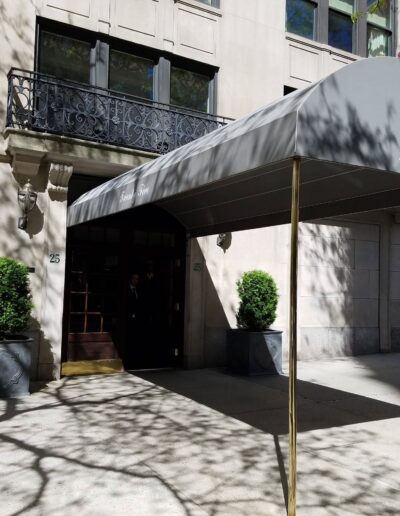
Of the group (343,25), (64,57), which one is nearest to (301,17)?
(343,25)

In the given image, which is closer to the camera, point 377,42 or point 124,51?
point 124,51

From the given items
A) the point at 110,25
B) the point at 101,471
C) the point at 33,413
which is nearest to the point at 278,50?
the point at 110,25

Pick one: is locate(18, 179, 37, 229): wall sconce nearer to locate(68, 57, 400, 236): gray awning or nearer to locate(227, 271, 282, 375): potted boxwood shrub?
locate(68, 57, 400, 236): gray awning

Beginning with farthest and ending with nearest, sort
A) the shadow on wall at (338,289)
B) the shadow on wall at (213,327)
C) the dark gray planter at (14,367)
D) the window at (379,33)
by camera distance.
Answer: the window at (379,33)
the shadow on wall at (338,289)
the shadow on wall at (213,327)
the dark gray planter at (14,367)

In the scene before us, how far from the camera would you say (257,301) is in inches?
400

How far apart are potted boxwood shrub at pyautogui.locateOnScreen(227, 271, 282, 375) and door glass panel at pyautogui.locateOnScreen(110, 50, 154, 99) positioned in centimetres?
457

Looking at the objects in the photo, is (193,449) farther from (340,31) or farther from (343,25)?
(343,25)

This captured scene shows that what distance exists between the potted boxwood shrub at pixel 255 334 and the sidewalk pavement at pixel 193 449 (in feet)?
3.46

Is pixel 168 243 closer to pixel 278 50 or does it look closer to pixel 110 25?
pixel 110 25

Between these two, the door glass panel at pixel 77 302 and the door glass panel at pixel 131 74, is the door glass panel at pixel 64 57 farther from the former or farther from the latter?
the door glass panel at pixel 77 302

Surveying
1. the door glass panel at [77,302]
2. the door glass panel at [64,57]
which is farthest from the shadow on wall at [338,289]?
the door glass panel at [64,57]

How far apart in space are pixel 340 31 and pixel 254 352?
366 inches

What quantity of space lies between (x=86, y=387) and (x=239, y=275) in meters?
4.36

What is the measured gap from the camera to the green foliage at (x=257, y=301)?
10.2m
